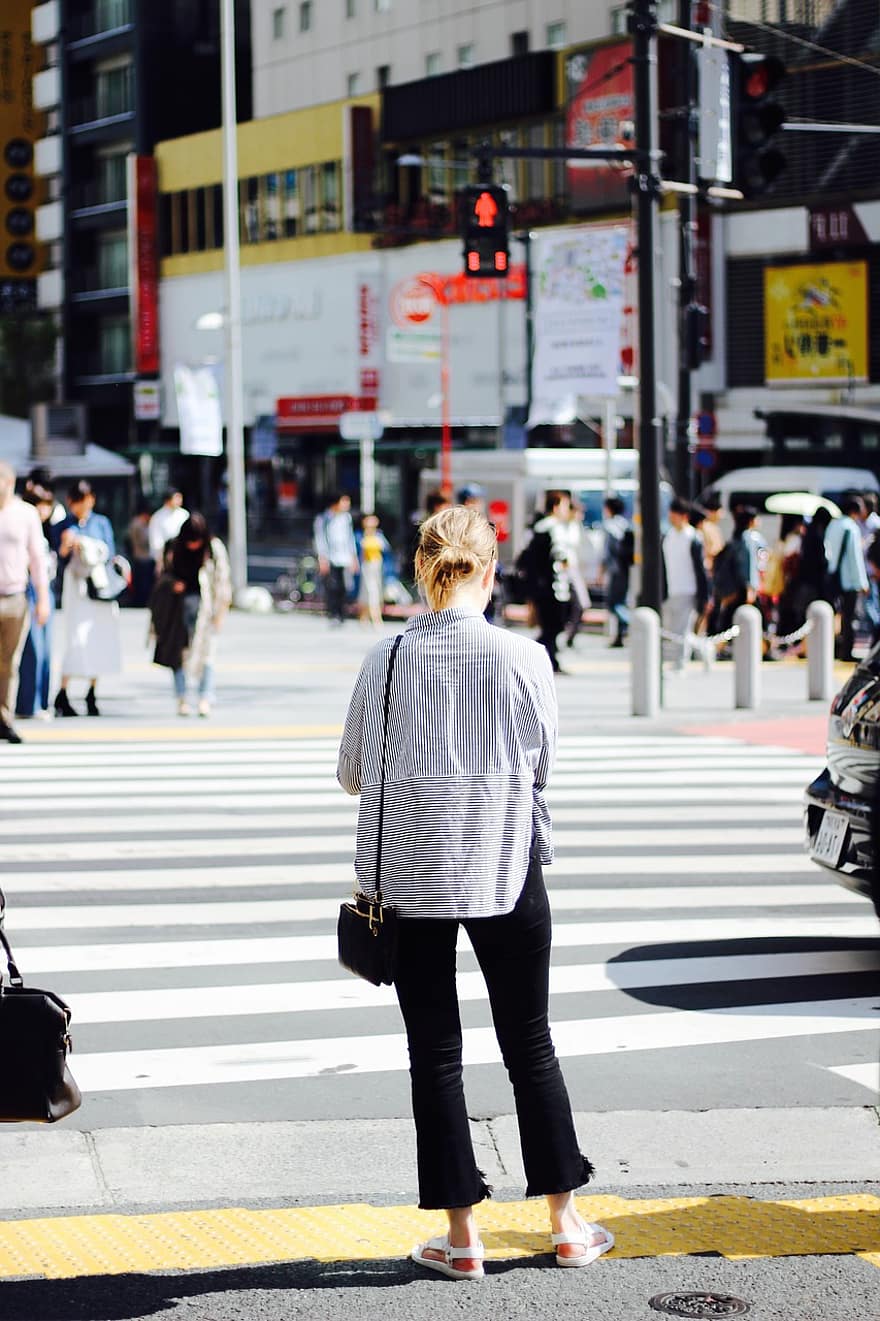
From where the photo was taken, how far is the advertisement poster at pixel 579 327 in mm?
25391

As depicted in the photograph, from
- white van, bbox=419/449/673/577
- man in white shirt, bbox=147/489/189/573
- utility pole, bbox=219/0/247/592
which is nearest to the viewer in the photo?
man in white shirt, bbox=147/489/189/573

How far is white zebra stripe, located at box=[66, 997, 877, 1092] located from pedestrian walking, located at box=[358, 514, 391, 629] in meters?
22.1

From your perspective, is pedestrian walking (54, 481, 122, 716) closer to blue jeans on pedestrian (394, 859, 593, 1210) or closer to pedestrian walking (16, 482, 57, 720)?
pedestrian walking (16, 482, 57, 720)

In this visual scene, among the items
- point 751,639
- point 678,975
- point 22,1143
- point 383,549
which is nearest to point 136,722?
point 751,639

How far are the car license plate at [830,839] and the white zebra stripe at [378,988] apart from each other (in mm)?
397

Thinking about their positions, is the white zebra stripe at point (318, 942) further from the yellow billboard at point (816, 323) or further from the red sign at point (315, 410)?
the red sign at point (315, 410)

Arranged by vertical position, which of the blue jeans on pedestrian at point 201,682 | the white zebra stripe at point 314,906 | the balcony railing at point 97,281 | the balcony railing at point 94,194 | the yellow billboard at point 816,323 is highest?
the balcony railing at point 94,194

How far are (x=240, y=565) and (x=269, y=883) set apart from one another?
992 inches

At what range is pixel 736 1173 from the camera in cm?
533

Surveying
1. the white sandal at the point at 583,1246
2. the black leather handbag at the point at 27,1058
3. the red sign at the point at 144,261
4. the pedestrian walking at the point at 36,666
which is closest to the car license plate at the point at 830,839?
the white sandal at the point at 583,1246

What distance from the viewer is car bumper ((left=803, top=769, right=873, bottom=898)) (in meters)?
7.67

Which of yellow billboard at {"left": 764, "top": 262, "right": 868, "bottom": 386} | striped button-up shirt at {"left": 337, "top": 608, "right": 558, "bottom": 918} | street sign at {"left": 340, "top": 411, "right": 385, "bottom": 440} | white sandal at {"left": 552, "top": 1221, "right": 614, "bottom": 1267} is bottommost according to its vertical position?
white sandal at {"left": 552, "top": 1221, "right": 614, "bottom": 1267}

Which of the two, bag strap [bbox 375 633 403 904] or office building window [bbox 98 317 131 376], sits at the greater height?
office building window [bbox 98 317 131 376]

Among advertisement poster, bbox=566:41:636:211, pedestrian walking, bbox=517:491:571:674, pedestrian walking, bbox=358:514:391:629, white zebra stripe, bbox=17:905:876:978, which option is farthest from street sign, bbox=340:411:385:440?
white zebra stripe, bbox=17:905:876:978
